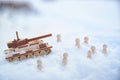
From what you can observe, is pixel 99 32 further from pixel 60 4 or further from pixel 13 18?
pixel 13 18

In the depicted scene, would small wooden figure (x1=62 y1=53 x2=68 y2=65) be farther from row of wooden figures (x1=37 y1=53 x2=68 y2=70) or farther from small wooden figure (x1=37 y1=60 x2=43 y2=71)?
small wooden figure (x1=37 y1=60 x2=43 y2=71)

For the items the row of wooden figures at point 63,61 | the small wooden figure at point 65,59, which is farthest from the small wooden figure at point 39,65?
the small wooden figure at point 65,59

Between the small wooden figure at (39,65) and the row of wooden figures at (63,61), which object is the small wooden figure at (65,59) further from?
the small wooden figure at (39,65)

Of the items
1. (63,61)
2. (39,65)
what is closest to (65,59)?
(63,61)

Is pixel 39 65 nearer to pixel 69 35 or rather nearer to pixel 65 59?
pixel 65 59

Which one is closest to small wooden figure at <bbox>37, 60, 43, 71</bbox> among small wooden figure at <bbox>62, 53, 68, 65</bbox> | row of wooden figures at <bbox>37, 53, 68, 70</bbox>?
row of wooden figures at <bbox>37, 53, 68, 70</bbox>

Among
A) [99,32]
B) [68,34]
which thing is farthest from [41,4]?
[99,32]
